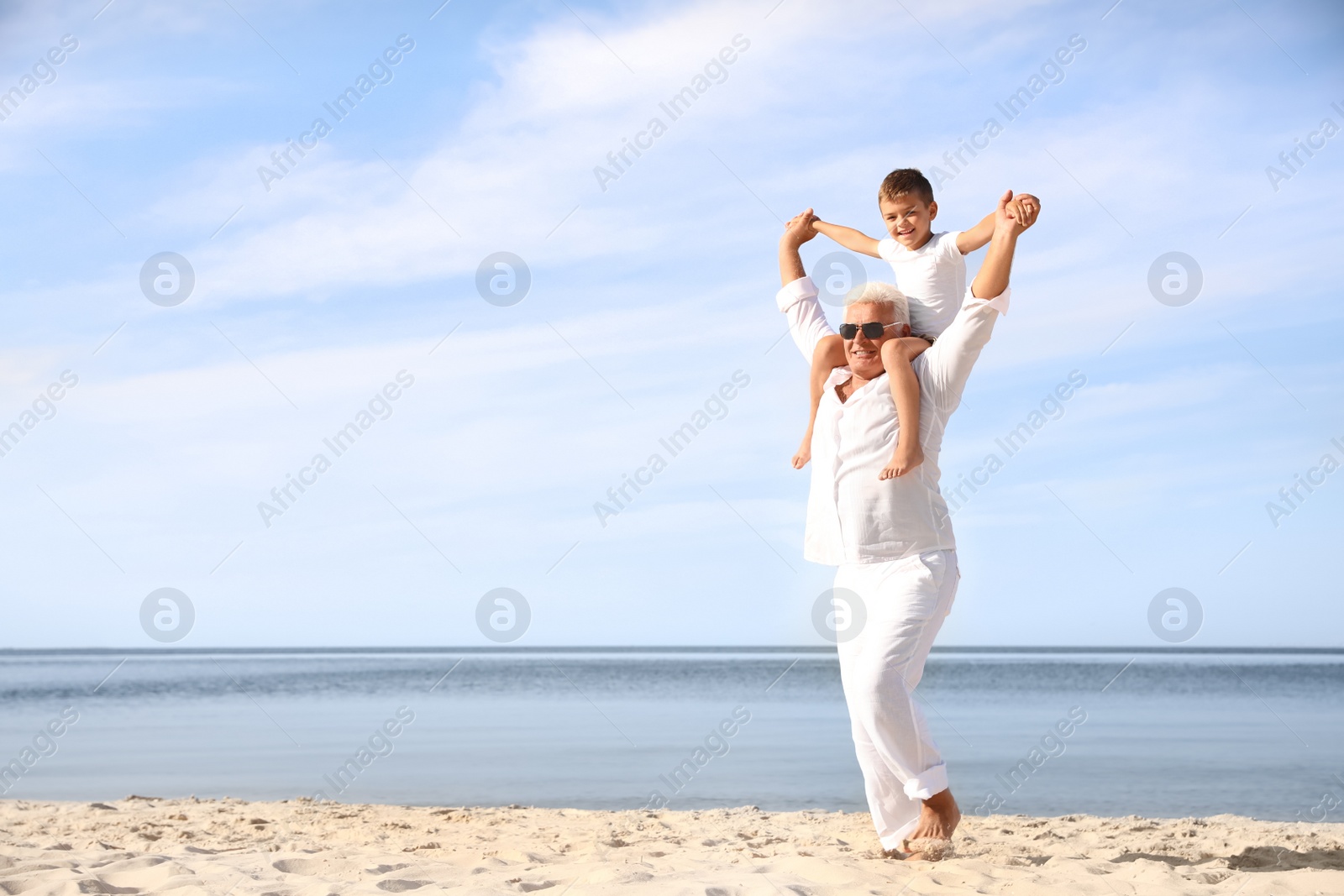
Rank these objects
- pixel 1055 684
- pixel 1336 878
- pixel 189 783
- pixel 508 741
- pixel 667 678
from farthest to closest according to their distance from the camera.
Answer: pixel 667 678
pixel 1055 684
pixel 508 741
pixel 189 783
pixel 1336 878

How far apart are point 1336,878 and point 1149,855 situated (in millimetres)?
878

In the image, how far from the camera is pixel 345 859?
14.4ft

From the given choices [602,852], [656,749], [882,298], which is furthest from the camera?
[656,749]

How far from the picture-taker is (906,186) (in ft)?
13.1

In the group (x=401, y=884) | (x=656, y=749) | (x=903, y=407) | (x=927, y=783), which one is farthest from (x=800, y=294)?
(x=656, y=749)

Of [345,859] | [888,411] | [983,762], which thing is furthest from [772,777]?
[888,411]

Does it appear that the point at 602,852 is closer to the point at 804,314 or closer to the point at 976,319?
the point at 804,314

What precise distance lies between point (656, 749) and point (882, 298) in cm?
649

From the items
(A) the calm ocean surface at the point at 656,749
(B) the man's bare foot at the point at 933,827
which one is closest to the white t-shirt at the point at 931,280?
(B) the man's bare foot at the point at 933,827

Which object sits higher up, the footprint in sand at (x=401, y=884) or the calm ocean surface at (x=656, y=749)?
the footprint in sand at (x=401, y=884)

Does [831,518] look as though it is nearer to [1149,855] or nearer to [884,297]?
[884,297]

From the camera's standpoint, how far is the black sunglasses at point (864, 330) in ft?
13.0

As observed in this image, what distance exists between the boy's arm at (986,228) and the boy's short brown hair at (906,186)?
0.23m

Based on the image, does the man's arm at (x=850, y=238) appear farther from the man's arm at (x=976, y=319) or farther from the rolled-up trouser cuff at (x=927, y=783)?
the rolled-up trouser cuff at (x=927, y=783)
